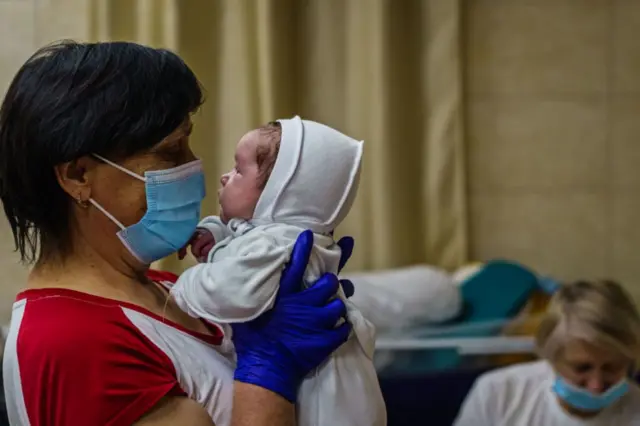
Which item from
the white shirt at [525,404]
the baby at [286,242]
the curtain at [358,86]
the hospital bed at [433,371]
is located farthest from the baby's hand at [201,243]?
the white shirt at [525,404]

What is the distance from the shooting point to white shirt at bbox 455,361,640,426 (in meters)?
1.97

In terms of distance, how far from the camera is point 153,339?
0.97 meters

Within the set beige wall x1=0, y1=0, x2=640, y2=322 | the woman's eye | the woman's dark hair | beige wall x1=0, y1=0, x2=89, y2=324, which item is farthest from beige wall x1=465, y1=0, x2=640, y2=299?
the woman's dark hair

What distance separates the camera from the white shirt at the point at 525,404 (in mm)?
1969

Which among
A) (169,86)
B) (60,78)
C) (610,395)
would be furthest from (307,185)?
(610,395)

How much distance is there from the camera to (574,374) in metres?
1.92

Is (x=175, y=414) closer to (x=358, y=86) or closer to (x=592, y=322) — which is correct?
(x=592, y=322)

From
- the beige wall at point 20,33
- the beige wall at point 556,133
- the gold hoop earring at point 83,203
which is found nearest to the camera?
the gold hoop earring at point 83,203

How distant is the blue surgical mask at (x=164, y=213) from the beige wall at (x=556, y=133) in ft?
Answer: 5.24

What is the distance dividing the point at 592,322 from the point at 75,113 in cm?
143

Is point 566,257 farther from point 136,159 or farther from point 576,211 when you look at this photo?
point 136,159

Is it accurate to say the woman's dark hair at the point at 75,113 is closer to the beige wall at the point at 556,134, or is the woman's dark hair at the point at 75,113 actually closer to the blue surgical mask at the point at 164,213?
the blue surgical mask at the point at 164,213

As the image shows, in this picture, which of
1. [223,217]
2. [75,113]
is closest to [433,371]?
[223,217]

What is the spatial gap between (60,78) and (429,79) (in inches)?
63.3
